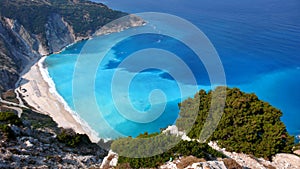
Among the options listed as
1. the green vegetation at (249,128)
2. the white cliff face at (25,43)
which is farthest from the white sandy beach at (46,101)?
the green vegetation at (249,128)

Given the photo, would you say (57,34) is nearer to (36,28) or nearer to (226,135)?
(36,28)

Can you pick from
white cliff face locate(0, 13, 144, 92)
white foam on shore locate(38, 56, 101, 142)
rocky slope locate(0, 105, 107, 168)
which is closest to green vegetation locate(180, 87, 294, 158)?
rocky slope locate(0, 105, 107, 168)

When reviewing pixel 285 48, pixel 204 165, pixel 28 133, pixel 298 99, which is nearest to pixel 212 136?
pixel 204 165

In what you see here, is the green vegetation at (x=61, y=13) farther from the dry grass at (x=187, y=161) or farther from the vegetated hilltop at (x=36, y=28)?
the dry grass at (x=187, y=161)

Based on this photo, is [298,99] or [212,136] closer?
[212,136]

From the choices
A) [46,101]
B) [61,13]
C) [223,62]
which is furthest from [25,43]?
[223,62]

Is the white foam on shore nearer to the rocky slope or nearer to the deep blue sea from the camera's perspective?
the deep blue sea

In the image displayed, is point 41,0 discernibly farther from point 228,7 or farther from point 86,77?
point 228,7
